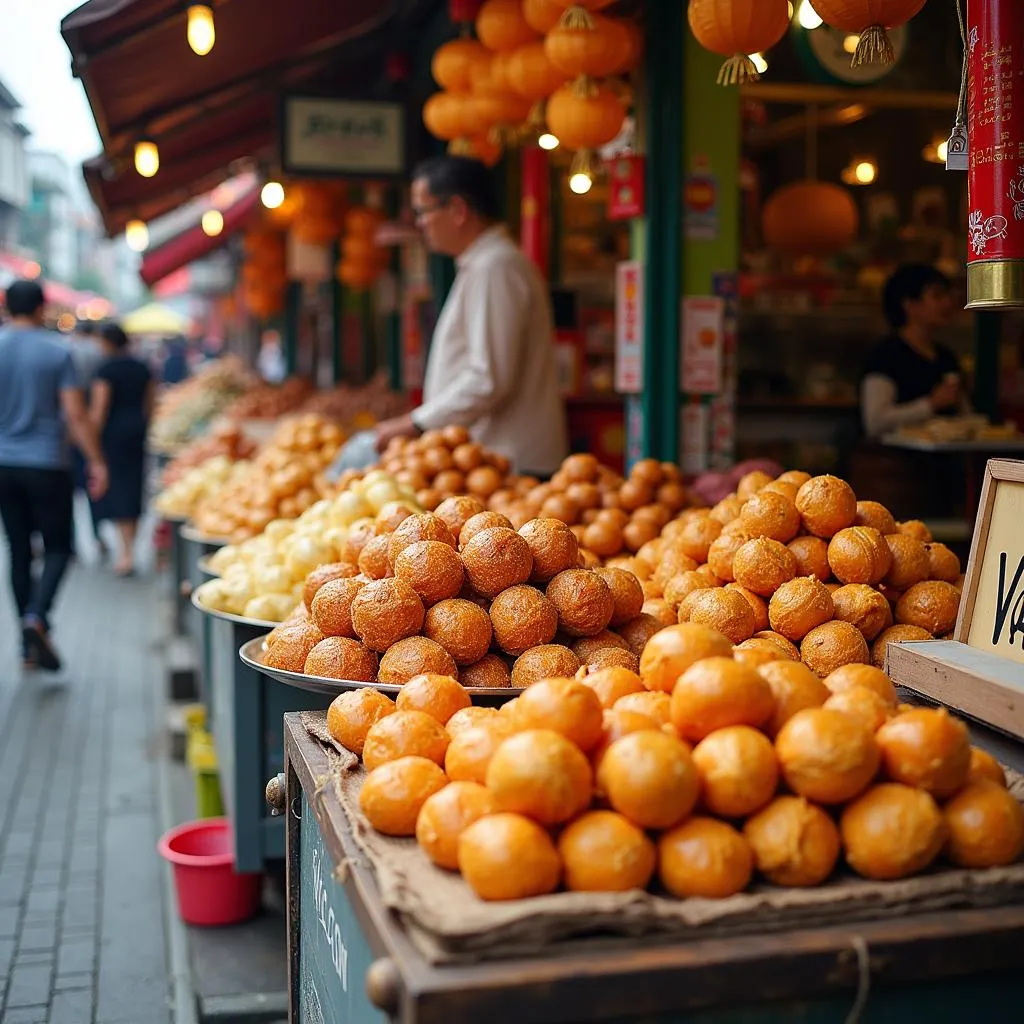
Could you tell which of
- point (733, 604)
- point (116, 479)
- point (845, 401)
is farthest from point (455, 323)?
point (116, 479)

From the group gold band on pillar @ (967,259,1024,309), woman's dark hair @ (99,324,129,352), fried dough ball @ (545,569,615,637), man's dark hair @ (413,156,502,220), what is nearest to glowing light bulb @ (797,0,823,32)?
man's dark hair @ (413,156,502,220)

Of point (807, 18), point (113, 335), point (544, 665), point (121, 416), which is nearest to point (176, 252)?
point (113, 335)

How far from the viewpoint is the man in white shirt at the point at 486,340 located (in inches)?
199

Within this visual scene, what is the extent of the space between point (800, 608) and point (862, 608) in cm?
14

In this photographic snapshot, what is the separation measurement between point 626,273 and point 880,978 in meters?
4.05

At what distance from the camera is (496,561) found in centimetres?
250

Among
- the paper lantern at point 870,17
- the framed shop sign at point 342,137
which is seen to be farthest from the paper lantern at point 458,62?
the paper lantern at point 870,17

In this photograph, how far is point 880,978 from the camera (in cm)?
156

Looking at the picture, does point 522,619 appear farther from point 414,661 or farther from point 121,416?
point 121,416

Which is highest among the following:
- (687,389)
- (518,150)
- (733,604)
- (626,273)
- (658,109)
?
(518,150)

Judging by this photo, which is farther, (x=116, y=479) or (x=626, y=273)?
(x=116, y=479)

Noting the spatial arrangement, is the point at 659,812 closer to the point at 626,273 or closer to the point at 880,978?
the point at 880,978

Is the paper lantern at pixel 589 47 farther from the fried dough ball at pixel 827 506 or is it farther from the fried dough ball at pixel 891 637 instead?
the fried dough ball at pixel 891 637

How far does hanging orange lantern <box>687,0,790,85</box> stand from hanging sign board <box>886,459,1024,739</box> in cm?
157
